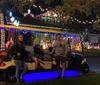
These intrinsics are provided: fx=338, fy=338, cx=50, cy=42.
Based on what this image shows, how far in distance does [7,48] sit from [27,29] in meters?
1.17

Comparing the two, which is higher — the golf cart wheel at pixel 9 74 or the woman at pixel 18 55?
the woman at pixel 18 55

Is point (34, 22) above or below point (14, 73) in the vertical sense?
above

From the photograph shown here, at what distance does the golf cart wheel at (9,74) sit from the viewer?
11539 millimetres

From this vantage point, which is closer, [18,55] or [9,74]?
[18,55]

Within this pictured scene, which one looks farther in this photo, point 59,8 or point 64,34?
point 64,34

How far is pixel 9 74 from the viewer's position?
11.6 meters

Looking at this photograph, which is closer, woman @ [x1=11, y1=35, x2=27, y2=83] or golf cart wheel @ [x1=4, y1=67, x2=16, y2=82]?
woman @ [x1=11, y1=35, x2=27, y2=83]

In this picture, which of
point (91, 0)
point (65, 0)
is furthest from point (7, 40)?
point (91, 0)

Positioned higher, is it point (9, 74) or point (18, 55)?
point (18, 55)

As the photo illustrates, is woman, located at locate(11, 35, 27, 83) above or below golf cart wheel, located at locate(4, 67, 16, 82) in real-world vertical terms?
above

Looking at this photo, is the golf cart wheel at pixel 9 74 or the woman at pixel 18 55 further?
the golf cart wheel at pixel 9 74

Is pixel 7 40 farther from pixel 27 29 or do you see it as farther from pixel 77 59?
pixel 77 59

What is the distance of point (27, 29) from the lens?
41.8ft

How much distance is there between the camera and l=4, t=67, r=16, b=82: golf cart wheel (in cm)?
1154
